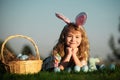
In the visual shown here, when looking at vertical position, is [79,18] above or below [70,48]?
above

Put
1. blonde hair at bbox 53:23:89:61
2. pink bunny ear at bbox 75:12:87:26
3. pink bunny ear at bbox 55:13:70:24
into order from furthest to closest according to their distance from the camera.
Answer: blonde hair at bbox 53:23:89:61, pink bunny ear at bbox 55:13:70:24, pink bunny ear at bbox 75:12:87:26

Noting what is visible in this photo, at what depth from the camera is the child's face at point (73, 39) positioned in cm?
470

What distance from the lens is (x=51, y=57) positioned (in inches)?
192

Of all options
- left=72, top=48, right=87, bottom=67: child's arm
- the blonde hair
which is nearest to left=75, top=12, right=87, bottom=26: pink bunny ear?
the blonde hair

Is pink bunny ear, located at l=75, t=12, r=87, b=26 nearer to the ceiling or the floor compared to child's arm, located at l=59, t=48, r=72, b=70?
nearer to the ceiling

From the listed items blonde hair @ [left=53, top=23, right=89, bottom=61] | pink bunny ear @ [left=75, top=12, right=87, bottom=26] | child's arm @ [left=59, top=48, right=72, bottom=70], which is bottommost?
child's arm @ [left=59, top=48, right=72, bottom=70]

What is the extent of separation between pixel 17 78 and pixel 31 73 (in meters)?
0.41

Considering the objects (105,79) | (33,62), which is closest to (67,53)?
(33,62)

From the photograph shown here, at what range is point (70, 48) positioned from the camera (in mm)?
4723

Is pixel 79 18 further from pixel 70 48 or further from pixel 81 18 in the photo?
pixel 70 48

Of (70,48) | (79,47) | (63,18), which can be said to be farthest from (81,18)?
(79,47)

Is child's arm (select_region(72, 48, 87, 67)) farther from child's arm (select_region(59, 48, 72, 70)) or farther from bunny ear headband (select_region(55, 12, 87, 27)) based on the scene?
bunny ear headband (select_region(55, 12, 87, 27))

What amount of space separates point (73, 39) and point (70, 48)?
144 mm

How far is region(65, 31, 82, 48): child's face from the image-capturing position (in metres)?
4.70
